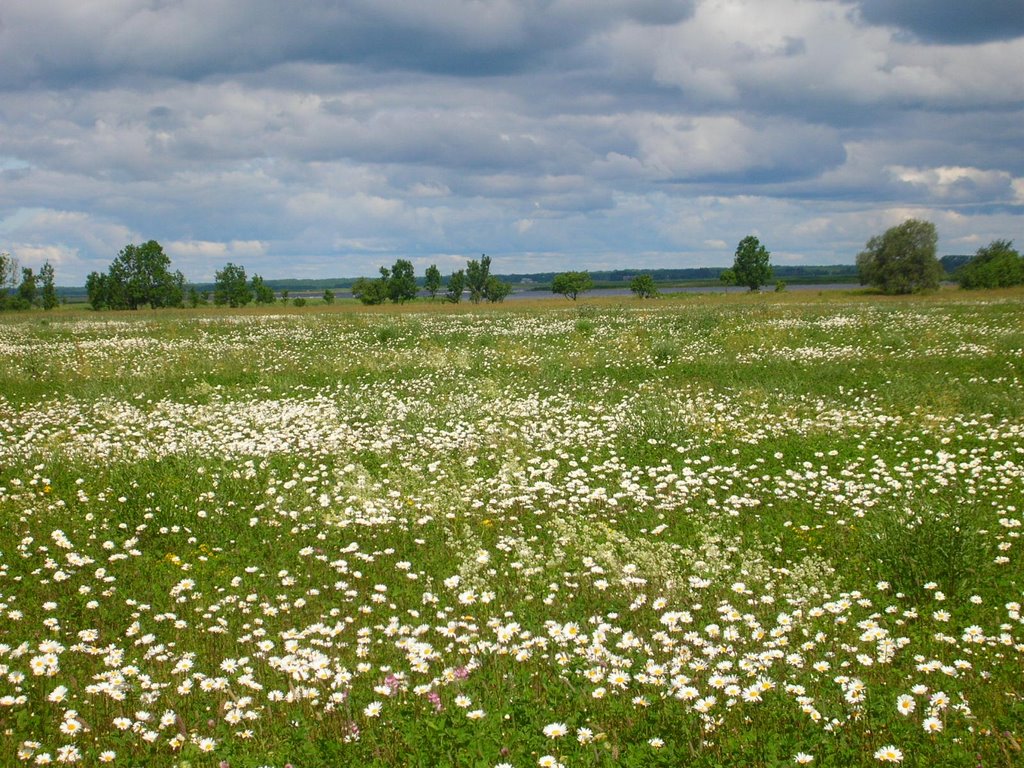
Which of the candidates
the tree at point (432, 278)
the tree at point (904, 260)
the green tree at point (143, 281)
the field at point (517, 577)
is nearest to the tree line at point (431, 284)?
the tree at point (432, 278)

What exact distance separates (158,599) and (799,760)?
18.0 ft

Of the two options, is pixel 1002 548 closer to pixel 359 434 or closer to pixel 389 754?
pixel 389 754

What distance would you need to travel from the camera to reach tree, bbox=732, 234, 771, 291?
11688cm

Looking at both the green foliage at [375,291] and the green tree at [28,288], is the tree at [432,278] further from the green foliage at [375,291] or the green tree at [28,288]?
the green tree at [28,288]

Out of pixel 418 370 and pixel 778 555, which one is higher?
pixel 418 370

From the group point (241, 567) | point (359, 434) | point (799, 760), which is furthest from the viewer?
point (359, 434)

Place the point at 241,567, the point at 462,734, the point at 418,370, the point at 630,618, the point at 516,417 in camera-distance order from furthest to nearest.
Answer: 1. the point at 418,370
2. the point at 516,417
3. the point at 241,567
4. the point at 630,618
5. the point at 462,734

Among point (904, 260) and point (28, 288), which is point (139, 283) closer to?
point (28, 288)

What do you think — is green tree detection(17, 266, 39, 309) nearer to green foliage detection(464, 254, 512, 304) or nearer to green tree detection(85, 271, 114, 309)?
green tree detection(85, 271, 114, 309)

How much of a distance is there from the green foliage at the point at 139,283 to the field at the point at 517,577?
95910 millimetres

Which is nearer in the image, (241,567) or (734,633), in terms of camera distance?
(734,633)

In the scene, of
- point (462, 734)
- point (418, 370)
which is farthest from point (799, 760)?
point (418, 370)

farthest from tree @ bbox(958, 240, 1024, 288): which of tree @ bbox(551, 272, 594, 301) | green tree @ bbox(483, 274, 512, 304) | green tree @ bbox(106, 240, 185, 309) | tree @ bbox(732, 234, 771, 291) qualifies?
green tree @ bbox(106, 240, 185, 309)

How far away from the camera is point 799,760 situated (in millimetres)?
3854
